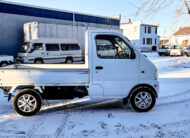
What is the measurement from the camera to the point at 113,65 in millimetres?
4590

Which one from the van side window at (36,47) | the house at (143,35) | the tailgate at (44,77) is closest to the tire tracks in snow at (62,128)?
the tailgate at (44,77)

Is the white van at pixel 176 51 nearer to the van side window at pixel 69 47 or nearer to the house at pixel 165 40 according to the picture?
the van side window at pixel 69 47

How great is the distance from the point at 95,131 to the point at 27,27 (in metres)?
15.4

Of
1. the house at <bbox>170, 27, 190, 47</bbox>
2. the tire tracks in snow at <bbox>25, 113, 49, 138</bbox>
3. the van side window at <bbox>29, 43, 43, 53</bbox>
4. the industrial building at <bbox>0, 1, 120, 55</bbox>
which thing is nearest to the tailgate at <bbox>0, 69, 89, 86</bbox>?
the tire tracks in snow at <bbox>25, 113, 49, 138</bbox>

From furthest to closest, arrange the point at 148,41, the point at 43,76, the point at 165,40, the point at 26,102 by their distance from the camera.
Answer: the point at 165,40 < the point at 148,41 < the point at 26,102 < the point at 43,76

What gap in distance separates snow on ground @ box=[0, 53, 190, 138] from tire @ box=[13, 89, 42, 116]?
17 cm

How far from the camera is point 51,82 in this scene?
4.50m

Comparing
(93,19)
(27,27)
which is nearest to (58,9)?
(93,19)

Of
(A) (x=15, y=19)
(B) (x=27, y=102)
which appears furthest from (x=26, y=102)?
(A) (x=15, y=19)

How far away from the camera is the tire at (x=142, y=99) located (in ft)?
15.7

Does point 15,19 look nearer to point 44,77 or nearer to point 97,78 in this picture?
point 44,77

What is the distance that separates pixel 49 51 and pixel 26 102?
1098 centimetres

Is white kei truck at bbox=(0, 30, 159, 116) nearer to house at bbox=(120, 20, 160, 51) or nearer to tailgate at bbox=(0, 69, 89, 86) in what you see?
tailgate at bbox=(0, 69, 89, 86)

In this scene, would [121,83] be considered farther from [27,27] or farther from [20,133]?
[27,27]
